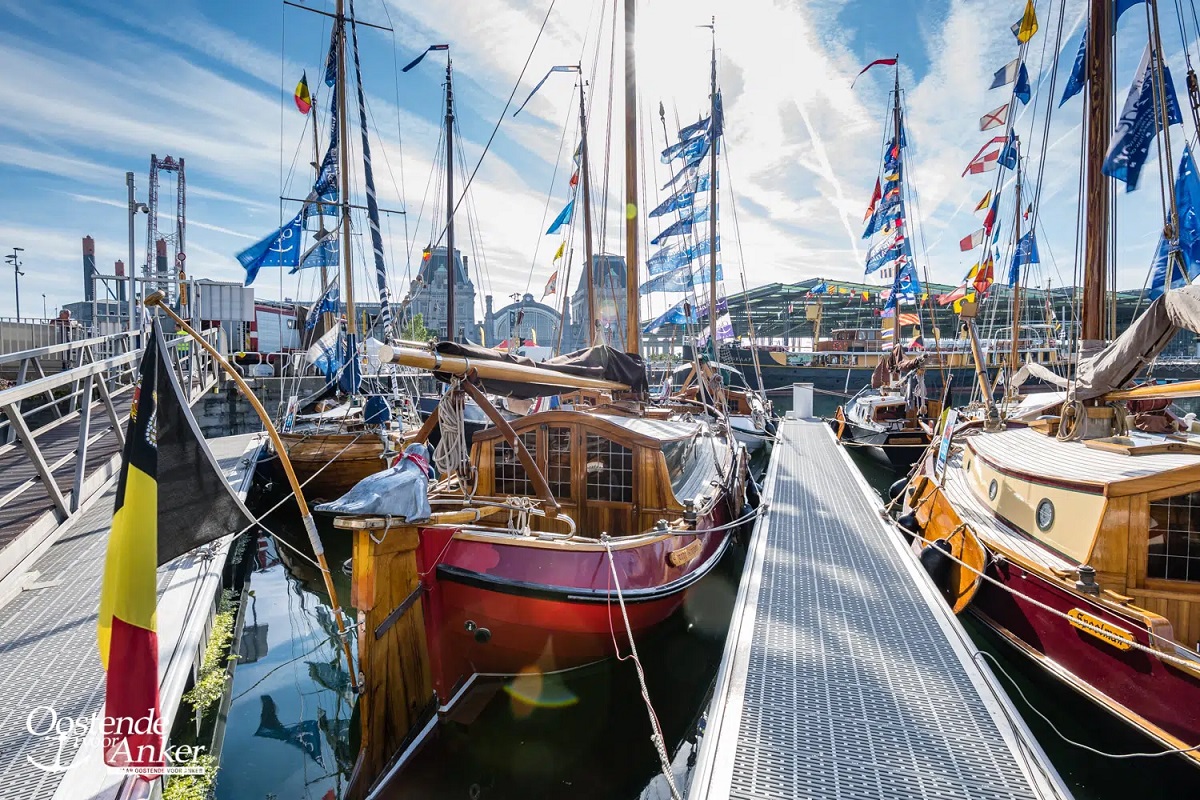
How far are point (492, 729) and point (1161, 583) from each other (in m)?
6.35

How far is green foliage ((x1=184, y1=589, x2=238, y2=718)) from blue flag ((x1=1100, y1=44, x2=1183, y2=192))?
12636 mm

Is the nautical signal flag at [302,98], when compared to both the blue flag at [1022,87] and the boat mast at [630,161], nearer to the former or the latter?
the boat mast at [630,161]

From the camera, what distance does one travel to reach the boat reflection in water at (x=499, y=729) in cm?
533

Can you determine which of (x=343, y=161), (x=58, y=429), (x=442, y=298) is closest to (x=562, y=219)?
(x=343, y=161)

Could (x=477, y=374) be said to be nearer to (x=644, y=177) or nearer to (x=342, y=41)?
(x=644, y=177)

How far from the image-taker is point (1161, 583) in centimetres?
523

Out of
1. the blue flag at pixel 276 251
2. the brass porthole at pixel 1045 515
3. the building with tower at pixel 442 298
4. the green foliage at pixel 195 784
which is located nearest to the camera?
the green foliage at pixel 195 784

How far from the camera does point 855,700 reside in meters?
4.66

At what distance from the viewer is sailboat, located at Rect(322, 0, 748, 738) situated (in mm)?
5645

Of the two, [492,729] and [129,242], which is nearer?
[492,729]

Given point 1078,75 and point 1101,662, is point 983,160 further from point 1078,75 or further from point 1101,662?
point 1101,662

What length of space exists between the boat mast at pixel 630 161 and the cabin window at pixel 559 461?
168 inches

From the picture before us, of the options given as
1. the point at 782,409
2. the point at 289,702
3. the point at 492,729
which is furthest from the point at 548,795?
the point at 782,409

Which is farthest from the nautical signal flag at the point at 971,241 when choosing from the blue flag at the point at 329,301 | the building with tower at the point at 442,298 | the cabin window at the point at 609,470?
the building with tower at the point at 442,298
